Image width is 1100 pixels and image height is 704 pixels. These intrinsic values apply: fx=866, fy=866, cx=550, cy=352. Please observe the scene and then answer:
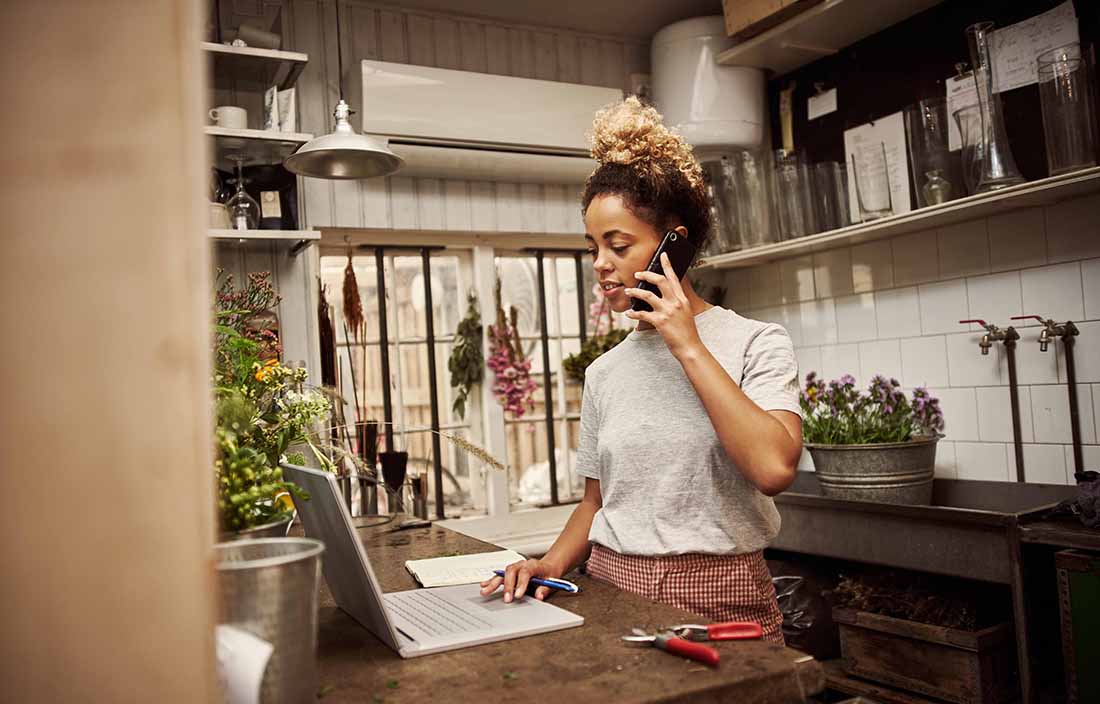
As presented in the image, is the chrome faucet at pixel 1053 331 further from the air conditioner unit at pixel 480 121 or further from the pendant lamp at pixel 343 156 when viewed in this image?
the pendant lamp at pixel 343 156

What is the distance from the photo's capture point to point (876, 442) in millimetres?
2795

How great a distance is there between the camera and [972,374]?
2.96 m

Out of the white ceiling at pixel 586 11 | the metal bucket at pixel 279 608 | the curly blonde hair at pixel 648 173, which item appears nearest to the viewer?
the metal bucket at pixel 279 608

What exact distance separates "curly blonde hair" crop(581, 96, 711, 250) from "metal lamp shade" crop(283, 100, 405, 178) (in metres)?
0.94

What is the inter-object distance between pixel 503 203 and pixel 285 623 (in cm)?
309

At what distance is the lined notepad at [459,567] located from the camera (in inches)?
56.6

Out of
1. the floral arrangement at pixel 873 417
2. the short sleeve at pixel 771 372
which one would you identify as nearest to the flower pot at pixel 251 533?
the short sleeve at pixel 771 372

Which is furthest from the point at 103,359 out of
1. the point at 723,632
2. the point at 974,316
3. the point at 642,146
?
the point at 974,316

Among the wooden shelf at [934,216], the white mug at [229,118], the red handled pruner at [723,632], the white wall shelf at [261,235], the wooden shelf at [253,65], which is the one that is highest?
the wooden shelf at [253,65]

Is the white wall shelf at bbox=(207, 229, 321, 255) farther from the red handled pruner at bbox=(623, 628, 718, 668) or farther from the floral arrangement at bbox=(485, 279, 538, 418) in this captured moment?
the red handled pruner at bbox=(623, 628, 718, 668)

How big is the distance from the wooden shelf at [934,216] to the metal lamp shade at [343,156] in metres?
1.55

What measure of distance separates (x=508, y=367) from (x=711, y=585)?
2325mm

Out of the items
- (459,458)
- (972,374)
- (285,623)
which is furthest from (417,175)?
(285,623)

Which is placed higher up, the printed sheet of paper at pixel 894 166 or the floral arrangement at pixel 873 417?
the printed sheet of paper at pixel 894 166
